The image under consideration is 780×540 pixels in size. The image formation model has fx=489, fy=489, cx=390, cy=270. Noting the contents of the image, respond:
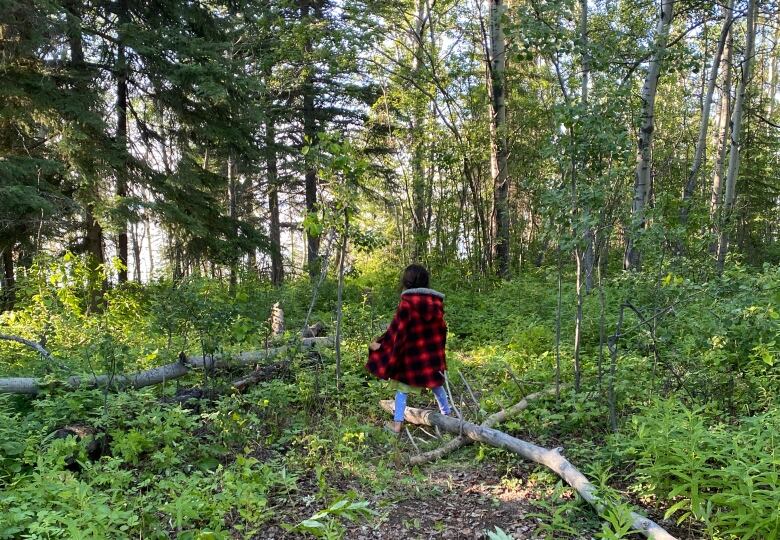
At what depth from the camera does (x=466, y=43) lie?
1438 cm

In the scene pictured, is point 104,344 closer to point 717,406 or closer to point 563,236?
point 563,236

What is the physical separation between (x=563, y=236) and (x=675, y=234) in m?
1.35

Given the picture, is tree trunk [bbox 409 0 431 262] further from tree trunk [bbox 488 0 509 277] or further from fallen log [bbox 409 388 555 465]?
fallen log [bbox 409 388 555 465]

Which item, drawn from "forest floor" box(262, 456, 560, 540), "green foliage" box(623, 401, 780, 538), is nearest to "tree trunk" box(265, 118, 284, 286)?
"forest floor" box(262, 456, 560, 540)

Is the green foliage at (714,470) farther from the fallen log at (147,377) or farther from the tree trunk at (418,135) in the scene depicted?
the tree trunk at (418,135)

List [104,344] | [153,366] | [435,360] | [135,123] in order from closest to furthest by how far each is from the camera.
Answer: [104,344] < [435,360] < [153,366] < [135,123]

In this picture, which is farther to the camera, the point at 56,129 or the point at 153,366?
the point at 56,129

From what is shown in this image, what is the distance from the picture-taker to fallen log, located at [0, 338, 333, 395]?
15.5ft

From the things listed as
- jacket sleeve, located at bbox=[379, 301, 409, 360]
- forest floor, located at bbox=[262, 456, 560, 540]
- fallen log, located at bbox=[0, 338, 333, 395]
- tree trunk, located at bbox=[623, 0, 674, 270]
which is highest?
tree trunk, located at bbox=[623, 0, 674, 270]

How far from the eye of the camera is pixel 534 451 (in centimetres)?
404

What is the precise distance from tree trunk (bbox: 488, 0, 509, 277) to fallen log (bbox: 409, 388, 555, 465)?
20.5ft

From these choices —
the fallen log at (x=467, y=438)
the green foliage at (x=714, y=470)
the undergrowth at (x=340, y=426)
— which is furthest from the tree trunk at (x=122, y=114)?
the green foliage at (x=714, y=470)

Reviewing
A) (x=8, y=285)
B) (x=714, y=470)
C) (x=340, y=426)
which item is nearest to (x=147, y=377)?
(x=340, y=426)

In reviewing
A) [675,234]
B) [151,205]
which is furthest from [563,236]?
[151,205]
